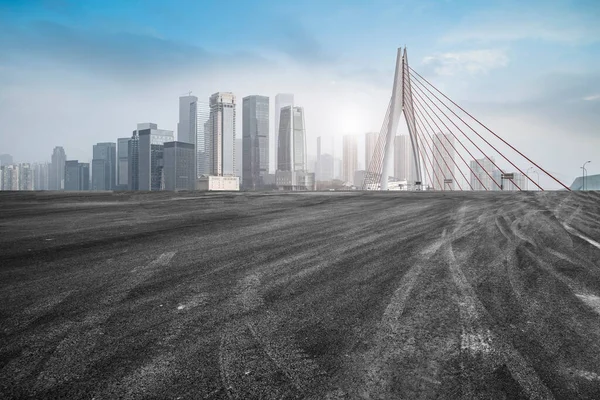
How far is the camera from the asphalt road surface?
79.7 inches

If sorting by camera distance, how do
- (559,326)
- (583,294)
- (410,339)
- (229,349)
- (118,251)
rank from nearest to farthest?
(229,349)
(410,339)
(559,326)
(583,294)
(118,251)

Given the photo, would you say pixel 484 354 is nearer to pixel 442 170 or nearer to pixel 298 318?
pixel 298 318

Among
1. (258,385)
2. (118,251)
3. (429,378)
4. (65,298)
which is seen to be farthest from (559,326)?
(118,251)

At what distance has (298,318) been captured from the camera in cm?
287

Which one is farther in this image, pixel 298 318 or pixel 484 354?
pixel 298 318

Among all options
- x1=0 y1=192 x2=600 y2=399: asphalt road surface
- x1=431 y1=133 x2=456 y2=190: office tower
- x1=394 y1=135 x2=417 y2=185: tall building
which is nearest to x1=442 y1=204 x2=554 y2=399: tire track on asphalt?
x1=0 y1=192 x2=600 y2=399: asphalt road surface

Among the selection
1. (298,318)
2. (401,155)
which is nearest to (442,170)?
(298,318)

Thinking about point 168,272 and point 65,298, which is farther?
point 168,272

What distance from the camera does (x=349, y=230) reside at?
23.0 feet

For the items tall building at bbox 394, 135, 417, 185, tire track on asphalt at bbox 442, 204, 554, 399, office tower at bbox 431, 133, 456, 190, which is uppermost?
tall building at bbox 394, 135, 417, 185

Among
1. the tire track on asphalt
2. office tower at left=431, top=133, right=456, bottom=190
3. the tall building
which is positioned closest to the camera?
the tire track on asphalt

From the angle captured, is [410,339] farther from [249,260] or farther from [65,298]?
[65,298]

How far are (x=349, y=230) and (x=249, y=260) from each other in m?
2.83

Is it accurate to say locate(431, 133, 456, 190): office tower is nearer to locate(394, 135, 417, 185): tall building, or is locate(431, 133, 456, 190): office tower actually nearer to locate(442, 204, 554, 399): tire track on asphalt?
locate(442, 204, 554, 399): tire track on asphalt
